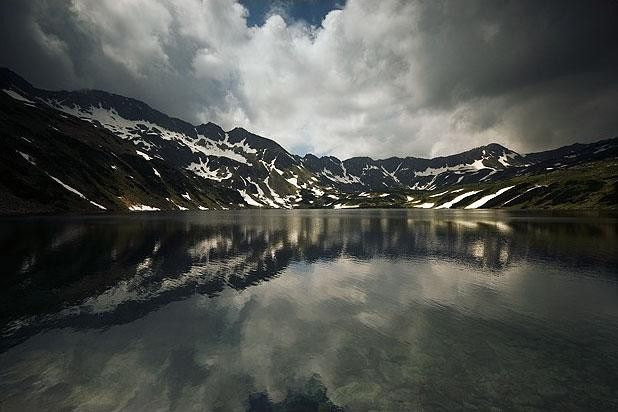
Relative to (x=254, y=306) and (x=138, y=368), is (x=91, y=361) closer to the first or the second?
(x=138, y=368)

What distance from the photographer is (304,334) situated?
75.5 ft

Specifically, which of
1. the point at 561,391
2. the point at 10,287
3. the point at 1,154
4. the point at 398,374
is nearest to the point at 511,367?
the point at 561,391

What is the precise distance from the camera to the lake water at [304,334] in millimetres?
15352

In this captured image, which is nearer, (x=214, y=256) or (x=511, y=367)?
(x=511, y=367)

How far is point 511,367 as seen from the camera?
59.0ft

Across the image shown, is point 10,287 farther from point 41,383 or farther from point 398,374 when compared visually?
point 398,374

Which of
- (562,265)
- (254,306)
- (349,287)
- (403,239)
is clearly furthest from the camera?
(403,239)

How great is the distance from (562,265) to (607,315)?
21062 millimetres

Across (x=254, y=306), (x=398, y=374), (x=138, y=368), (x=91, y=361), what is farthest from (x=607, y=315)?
(x=91, y=361)

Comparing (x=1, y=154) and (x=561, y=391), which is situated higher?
(x=1, y=154)

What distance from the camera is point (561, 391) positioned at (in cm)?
1552

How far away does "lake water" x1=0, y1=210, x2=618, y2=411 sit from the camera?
15352 mm

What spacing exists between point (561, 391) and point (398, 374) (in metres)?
7.16

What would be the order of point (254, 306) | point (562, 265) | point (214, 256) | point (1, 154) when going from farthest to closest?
point (1, 154)
point (214, 256)
point (562, 265)
point (254, 306)
